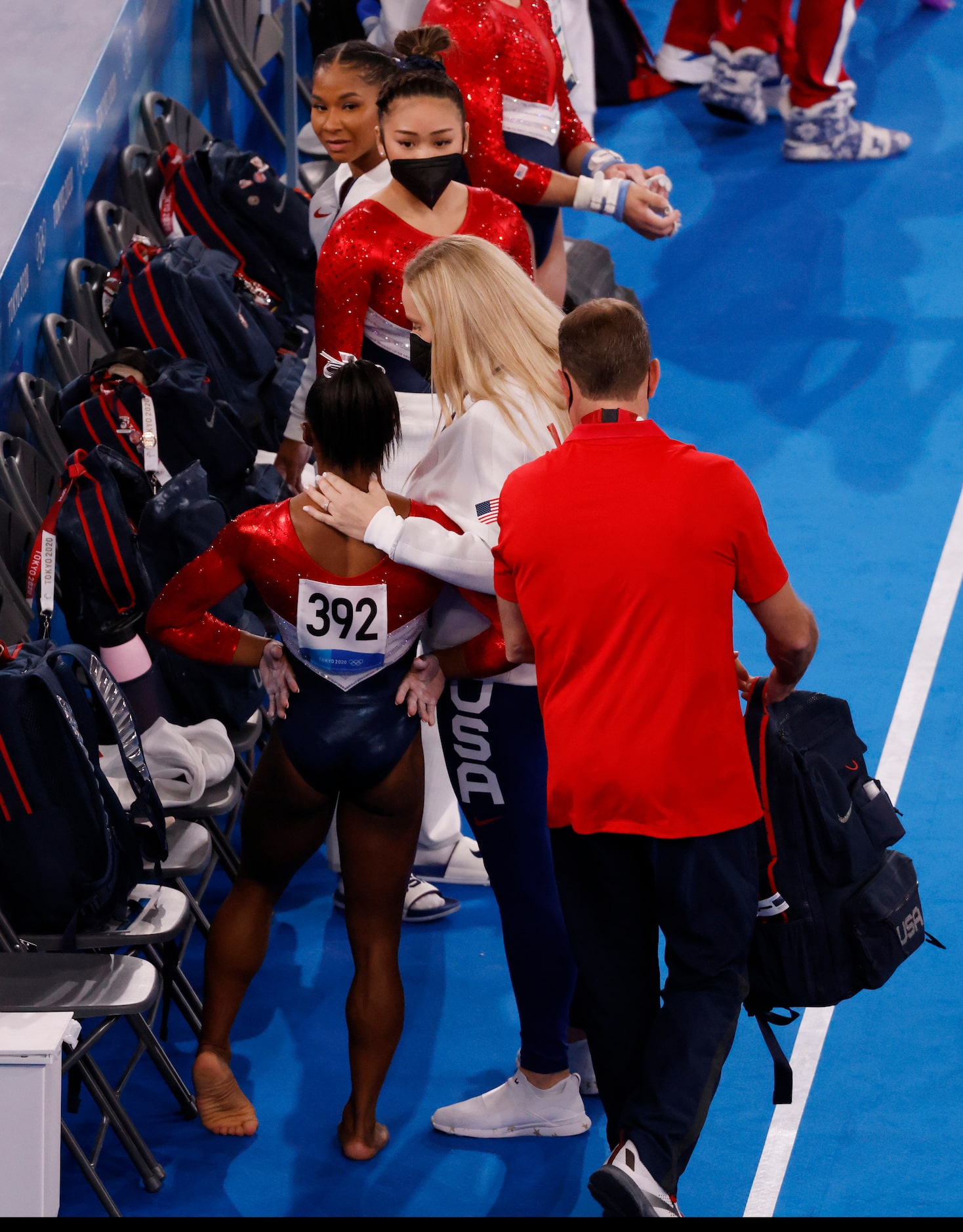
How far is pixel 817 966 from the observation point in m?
3.12

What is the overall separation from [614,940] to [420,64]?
248 centimetres

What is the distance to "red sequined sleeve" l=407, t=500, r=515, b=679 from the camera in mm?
3371

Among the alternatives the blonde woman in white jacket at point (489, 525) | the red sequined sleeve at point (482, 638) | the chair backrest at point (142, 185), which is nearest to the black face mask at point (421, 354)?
the blonde woman in white jacket at point (489, 525)

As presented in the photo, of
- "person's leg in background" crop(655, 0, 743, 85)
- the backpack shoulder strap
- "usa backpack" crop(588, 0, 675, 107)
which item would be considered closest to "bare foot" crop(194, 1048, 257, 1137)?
the backpack shoulder strap

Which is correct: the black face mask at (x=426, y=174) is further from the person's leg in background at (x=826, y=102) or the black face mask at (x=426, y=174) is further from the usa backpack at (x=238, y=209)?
the person's leg in background at (x=826, y=102)

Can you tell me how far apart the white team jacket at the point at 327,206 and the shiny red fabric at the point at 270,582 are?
1127mm

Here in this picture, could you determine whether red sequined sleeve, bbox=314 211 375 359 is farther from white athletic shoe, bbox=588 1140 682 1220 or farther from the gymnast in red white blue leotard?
white athletic shoe, bbox=588 1140 682 1220

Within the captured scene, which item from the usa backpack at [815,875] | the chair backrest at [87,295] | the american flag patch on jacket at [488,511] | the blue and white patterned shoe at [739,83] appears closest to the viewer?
the usa backpack at [815,875]

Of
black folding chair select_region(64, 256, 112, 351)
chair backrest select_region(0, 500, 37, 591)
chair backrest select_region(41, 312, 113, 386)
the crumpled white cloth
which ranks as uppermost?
black folding chair select_region(64, 256, 112, 351)

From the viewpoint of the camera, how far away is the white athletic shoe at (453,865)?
4602 mm

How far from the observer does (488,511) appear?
Result: 11.0 ft

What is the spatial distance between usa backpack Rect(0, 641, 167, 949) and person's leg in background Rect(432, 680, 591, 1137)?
715 millimetres

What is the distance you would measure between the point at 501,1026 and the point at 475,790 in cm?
87

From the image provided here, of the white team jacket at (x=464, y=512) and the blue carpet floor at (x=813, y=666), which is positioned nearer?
the white team jacket at (x=464, y=512)
